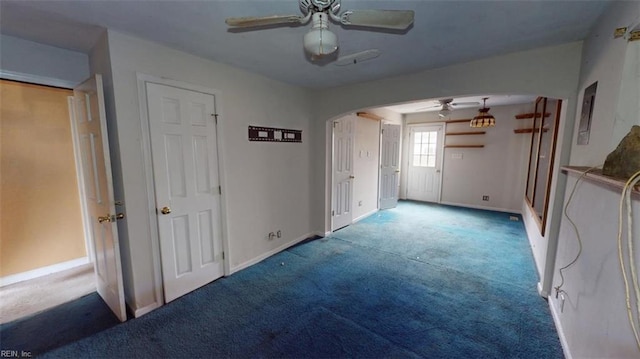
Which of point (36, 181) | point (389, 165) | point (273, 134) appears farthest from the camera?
point (389, 165)

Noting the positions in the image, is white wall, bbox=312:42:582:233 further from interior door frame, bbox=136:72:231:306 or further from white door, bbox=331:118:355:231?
interior door frame, bbox=136:72:231:306

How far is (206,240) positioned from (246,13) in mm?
2195

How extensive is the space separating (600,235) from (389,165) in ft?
15.1

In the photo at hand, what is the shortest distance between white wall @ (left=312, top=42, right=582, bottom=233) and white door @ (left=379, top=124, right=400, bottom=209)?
7.38 ft

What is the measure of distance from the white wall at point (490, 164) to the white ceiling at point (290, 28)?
398 centimetres

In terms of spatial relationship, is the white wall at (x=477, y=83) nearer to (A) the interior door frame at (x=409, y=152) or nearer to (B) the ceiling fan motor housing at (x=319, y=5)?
(B) the ceiling fan motor housing at (x=319, y=5)

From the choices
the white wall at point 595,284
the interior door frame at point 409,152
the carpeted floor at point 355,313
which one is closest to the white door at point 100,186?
the carpeted floor at point 355,313

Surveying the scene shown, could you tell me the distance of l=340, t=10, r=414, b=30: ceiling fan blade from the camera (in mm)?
1247

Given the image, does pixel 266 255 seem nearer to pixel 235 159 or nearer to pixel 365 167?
pixel 235 159

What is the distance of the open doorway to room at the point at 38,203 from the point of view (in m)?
2.55

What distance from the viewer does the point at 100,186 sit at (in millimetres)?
2111

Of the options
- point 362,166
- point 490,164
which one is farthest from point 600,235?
point 490,164

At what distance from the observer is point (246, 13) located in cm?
170

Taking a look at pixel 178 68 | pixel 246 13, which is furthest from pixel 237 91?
pixel 246 13
